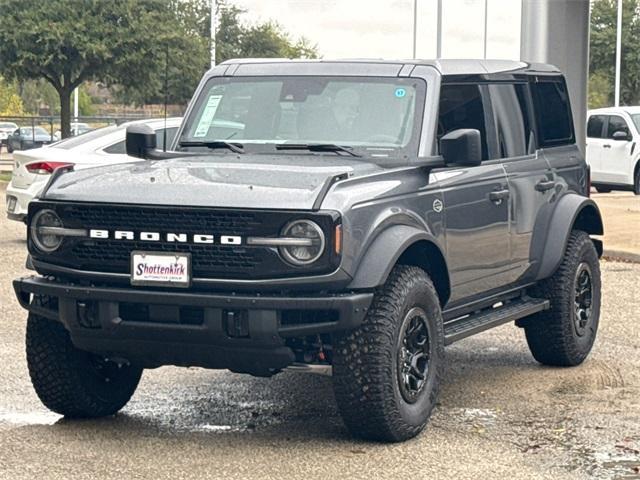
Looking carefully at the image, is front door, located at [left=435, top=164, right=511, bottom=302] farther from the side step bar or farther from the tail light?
the tail light

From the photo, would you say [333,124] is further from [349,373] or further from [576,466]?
[576,466]

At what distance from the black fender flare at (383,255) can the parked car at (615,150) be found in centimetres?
2099

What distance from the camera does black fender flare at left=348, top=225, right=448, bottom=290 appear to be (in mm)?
6812

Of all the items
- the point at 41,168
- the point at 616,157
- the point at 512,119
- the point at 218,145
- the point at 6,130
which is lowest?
the point at 6,130

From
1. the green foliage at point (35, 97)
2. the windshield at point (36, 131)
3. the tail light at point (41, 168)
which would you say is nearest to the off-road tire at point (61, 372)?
the tail light at point (41, 168)

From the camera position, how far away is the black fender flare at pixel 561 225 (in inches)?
356

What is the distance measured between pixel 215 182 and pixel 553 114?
3.49 metres

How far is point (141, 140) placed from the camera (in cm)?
821

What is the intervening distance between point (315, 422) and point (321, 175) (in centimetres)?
142

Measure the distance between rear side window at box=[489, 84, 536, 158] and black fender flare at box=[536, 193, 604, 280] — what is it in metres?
0.43

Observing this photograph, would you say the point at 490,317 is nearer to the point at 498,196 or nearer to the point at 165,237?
the point at 498,196

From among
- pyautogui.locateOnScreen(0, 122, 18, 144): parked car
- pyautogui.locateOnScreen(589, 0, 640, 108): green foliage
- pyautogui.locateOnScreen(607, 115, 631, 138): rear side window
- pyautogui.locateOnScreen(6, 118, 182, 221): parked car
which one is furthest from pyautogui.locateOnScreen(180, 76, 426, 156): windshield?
pyautogui.locateOnScreen(589, 0, 640, 108): green foliage

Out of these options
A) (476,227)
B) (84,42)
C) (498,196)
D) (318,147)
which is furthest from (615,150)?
(318,147)

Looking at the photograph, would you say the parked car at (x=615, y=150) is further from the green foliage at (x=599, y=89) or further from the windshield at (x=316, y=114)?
the green foliage at (x=599, y=89)
